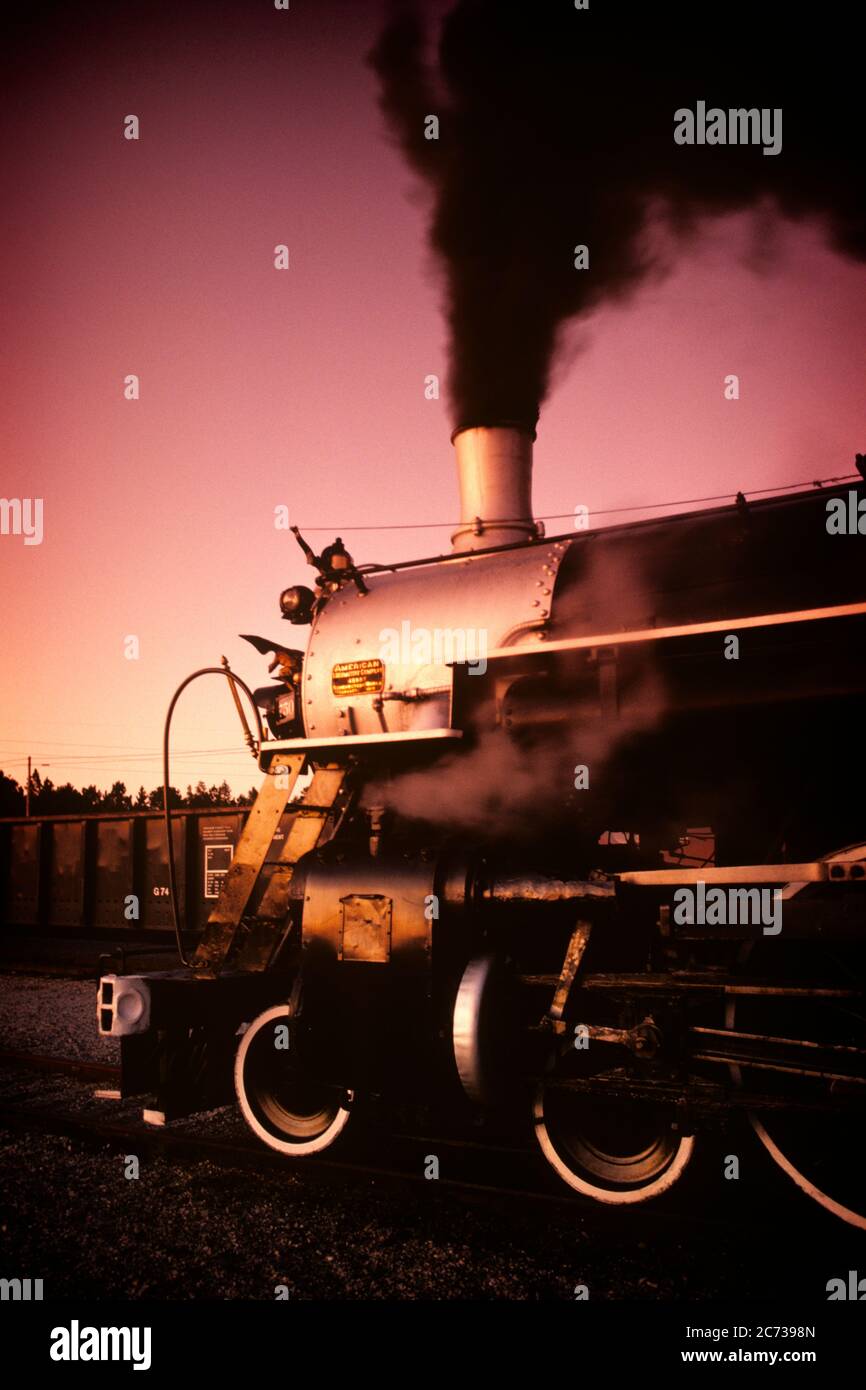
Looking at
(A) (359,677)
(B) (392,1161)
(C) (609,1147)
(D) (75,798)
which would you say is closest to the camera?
(C) (609,1147)

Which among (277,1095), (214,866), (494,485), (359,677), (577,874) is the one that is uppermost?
(494,485)

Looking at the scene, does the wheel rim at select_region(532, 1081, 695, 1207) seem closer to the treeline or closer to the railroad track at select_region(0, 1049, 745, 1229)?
the railroad track at select_region(0, 1049, 745, 1229)

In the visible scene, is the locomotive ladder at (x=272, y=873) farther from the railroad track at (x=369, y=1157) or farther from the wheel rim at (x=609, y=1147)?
the wheel rim at (x=609, y=1147)

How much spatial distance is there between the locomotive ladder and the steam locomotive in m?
0.02

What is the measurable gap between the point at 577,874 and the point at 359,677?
5.66 ft

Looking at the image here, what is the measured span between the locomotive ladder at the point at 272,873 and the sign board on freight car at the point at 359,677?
43 cm

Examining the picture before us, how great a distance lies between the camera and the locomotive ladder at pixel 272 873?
501 cm

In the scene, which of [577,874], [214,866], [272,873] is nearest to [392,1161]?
[272,873]

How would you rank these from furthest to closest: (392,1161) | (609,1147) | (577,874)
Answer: (392,1161) → (609,1147) → (577,874)

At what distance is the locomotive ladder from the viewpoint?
5008mm

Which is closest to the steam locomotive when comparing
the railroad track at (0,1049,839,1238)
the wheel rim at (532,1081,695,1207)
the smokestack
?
the wheel rim at (532,1081,695,1207)

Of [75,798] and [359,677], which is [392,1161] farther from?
[75,798]

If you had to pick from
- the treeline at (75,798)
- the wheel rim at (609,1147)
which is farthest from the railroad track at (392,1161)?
the treeline at (75,798)

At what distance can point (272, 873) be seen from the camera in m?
5.13
